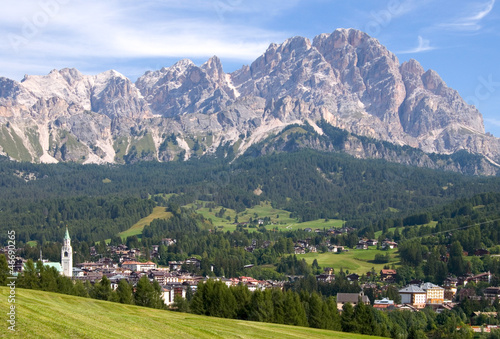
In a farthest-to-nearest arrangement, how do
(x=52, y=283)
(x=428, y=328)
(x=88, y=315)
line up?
(x=428, y=328) < (x=52, y=283) < (x=88, y=315)

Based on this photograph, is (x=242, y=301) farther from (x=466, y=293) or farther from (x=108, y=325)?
(x=466, y=293)

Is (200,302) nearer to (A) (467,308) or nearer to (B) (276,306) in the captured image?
(B) (276,306)

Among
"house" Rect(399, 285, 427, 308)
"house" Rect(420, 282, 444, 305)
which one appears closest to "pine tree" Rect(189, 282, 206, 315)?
"house" Rect(399, 285, 427, 308)

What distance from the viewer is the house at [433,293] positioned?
171 m

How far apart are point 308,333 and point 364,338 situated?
836 cm

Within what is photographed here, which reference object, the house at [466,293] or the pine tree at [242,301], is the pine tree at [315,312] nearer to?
the pine tree at [242,301]

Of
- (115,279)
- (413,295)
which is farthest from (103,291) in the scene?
(413,295)

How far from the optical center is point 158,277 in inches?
7564

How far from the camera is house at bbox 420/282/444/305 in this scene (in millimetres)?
171125

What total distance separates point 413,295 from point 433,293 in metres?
5.51

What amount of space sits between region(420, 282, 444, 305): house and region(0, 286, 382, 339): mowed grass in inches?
3579


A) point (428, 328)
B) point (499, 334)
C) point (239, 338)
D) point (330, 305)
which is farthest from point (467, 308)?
Answer: point (239, 338)

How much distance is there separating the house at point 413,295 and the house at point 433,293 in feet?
3.05

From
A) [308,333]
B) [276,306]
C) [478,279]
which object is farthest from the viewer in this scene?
[478,279]
